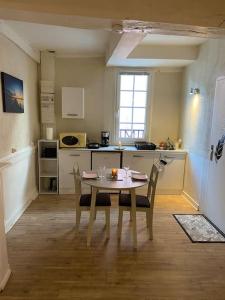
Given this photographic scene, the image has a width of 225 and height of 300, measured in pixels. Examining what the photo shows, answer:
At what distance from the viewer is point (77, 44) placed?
371 centimetres

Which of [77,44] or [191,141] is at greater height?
[77,44]

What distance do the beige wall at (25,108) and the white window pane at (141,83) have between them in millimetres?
1908

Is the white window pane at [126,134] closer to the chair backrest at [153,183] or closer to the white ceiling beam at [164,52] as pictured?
the white ceiling beam at [164,52]

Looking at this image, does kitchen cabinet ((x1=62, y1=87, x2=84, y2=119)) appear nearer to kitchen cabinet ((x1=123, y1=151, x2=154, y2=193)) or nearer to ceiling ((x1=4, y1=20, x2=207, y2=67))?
ceiling ((x1=4, y1=20, x2=207, y2=67))

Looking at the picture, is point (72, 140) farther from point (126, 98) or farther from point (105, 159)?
point (126, 98)

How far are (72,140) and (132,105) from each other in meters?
1.41

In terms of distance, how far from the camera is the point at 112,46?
3219mm

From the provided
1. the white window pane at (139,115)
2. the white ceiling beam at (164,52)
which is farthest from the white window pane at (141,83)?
the white ceiling beam at (164,52)

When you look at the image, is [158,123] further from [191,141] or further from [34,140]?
[34,140]

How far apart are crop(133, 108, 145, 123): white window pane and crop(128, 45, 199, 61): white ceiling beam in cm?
113

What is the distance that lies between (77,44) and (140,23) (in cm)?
223

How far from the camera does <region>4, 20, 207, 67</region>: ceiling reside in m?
3.08

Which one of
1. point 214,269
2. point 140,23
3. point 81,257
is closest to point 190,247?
point 214,269

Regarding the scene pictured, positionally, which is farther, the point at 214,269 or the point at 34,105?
the point at 34,105
